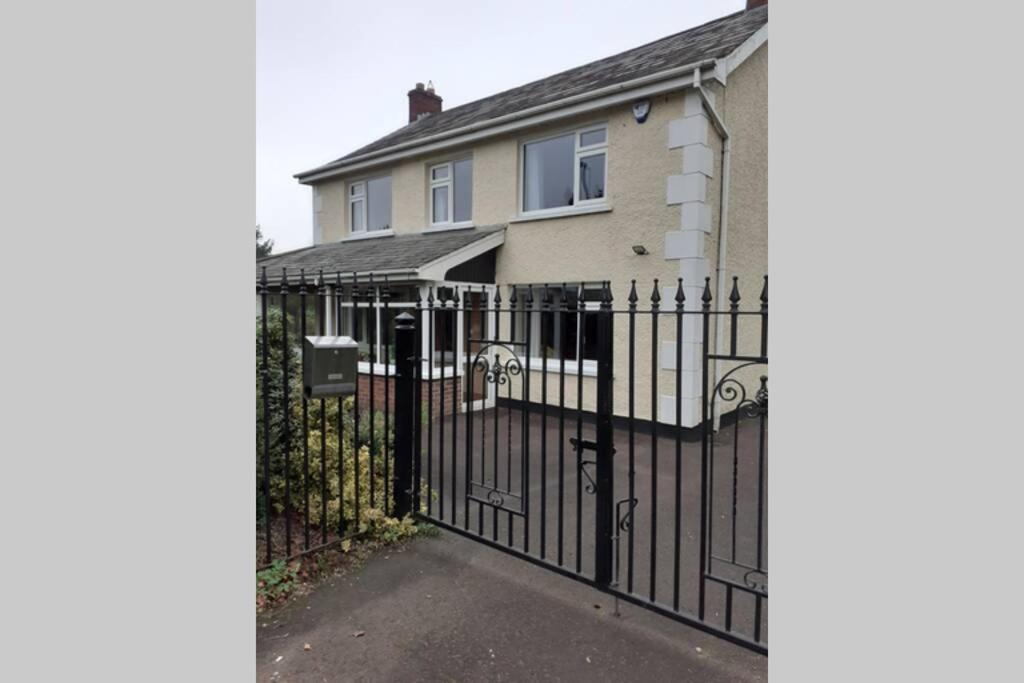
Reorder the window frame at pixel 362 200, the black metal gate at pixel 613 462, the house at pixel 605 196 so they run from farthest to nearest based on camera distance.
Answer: the window frame at pixel 362 200 → the house at pixel 605 196 → the black metal gate at pixel 613 462

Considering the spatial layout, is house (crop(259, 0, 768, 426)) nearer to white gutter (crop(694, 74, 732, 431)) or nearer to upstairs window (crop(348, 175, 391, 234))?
white gutter (crop(694, 74, 732, 431))

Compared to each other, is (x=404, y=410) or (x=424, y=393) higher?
(x=404, y=410)

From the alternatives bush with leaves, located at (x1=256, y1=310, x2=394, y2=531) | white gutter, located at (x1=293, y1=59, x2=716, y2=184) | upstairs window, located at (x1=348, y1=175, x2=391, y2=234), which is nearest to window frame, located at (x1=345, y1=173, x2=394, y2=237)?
upstairs window, located at (x1=348, y1=175, x2=391, y2=234)

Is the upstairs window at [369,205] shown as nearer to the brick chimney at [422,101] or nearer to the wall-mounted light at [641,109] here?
the brick chimney at [422,101]

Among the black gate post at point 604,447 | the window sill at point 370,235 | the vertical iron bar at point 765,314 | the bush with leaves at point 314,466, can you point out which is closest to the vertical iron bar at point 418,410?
the bush with leaves at point 314,466

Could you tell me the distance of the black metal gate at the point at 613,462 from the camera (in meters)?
2.69

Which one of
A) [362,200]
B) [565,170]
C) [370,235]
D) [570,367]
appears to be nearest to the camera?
[570,367]

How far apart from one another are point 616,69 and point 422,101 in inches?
306

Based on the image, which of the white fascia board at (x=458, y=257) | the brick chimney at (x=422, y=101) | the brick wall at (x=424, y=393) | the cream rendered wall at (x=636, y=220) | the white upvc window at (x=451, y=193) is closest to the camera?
the cream rendered wall at (x=636, y=220)

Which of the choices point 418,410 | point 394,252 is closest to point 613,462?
point 418,410

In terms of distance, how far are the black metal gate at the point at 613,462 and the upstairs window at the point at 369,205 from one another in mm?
4972

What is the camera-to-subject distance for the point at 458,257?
9078 mm

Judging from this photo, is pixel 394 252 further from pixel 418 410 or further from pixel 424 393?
pixel 418 410

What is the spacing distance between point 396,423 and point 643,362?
197 inches
